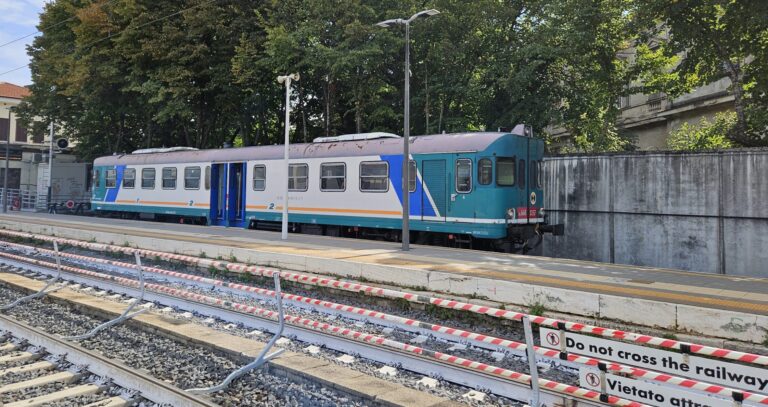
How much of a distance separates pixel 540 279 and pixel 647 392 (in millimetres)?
5147

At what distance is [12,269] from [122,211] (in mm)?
12208

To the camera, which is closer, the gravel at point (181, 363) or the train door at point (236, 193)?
the gravel at point (181, 363)

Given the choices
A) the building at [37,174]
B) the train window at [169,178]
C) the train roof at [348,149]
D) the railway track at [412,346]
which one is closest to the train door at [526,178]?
the train roof at [348,149]

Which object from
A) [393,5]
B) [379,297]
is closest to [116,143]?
[393,5]

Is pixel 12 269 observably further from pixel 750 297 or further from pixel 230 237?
pixel 750 297

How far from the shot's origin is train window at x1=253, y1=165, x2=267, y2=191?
64.7 feet

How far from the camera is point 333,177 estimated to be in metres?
17.5

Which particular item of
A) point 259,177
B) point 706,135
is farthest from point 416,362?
point 706,135

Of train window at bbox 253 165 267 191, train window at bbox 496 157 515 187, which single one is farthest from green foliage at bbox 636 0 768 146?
train window at bbox 253 165 267 191

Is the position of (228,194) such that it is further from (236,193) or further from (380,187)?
(380,187)

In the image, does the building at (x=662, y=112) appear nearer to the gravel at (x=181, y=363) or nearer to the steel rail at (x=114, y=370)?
the gravel at (x=181, y=363)

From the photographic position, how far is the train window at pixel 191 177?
22.5 m

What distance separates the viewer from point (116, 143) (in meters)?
39.2

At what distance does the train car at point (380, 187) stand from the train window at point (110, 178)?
5.37m
